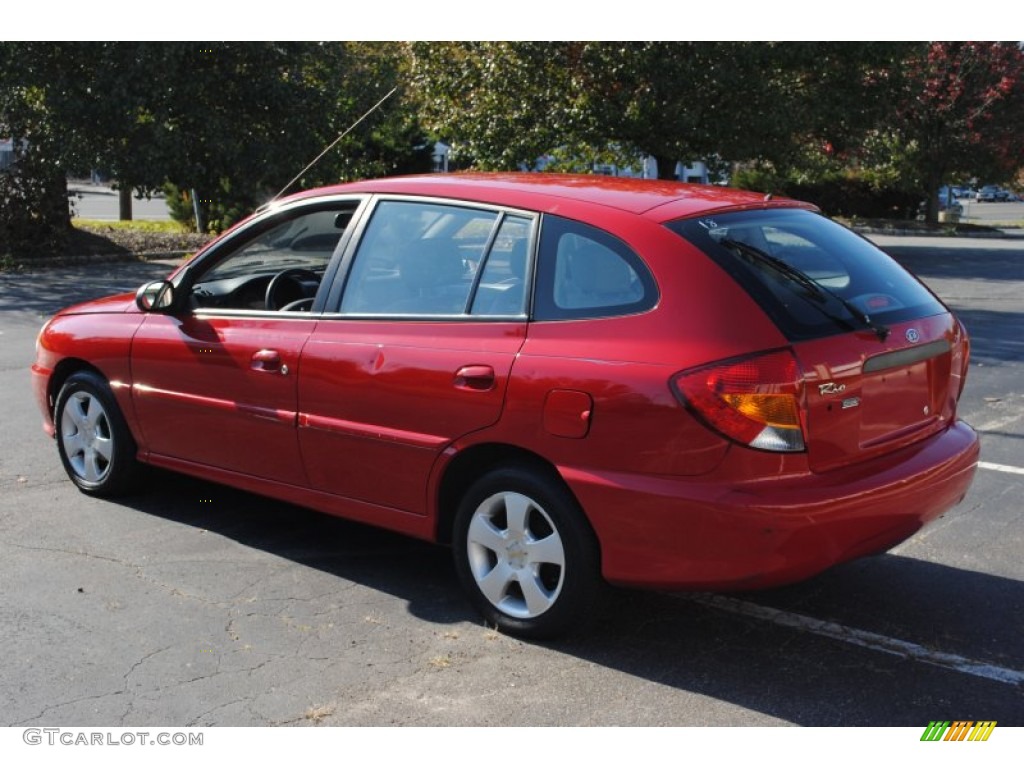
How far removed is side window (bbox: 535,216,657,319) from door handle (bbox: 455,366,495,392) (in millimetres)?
275

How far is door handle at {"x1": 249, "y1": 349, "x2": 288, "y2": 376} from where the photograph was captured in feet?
16.5

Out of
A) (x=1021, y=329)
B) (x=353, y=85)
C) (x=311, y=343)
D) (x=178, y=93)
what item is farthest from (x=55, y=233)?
(x=311, y=343)

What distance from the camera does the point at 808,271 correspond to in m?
4.34

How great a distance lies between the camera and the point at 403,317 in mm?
4715

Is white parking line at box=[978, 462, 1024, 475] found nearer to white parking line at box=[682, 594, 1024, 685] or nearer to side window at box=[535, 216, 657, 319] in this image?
white parking line at box=[682, 594, 1024, 685]

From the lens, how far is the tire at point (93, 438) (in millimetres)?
5973

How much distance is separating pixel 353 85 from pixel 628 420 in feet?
61.6

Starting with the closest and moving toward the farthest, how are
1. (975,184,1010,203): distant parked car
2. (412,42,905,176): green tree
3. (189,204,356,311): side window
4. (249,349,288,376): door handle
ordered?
(249,349,288,376): door handle < (189,204,356,311): side window < (412,42,905,176): green tree < (975,184,1010,203): distant parked car

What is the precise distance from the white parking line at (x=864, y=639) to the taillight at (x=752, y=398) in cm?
98

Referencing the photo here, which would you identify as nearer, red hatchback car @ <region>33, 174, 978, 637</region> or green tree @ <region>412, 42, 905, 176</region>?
red hatchback car @ <region>33, 174, 978, 637</region>

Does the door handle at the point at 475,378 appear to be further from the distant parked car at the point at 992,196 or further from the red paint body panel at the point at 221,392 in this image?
the distant parked car at the point at 992,196

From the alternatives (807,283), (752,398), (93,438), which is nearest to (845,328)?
(807,283)

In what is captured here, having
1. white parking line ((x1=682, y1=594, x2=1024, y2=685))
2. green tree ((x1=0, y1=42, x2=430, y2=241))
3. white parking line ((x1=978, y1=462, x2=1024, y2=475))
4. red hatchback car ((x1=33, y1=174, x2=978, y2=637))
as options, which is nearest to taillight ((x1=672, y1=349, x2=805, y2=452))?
red hatchback car ((x1=33, y1=174, x2=978, y2=637))

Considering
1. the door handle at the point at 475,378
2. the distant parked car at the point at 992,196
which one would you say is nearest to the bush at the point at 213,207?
the door handle at the point at 475,378
